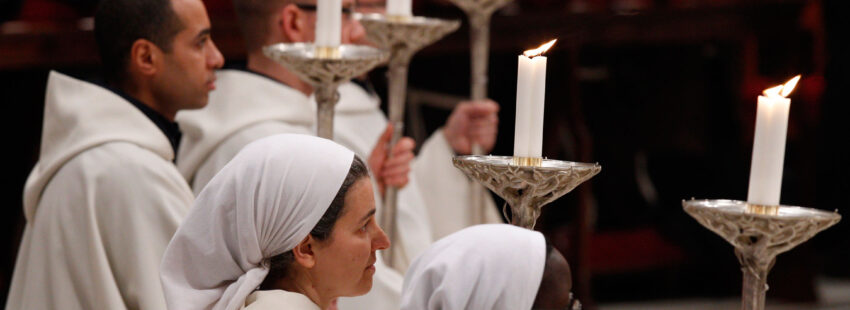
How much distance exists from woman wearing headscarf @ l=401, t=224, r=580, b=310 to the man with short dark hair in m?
0.98

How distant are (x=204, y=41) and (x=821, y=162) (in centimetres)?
402

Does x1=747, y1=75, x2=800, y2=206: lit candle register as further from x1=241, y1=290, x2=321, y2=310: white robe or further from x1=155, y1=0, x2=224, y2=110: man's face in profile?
x1=155, y1=0, x2=224, y2=110: man's face in profile

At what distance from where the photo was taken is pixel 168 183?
2.89 metres

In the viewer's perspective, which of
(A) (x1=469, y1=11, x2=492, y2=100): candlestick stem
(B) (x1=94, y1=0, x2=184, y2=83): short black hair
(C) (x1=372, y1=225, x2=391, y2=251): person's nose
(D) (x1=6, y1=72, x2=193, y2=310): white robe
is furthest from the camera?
(A) (x1=469, y1=11, x2=492, y2=100): candlestick stem

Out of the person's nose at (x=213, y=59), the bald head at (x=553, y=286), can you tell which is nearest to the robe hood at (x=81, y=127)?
the person's nose at (x=213, y=59)

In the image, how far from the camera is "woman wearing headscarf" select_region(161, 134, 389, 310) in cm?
212

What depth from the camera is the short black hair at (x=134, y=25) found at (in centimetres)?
303

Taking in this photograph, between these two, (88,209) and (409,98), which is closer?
(88,209)

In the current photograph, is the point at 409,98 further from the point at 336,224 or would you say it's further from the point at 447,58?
the point at 336,224

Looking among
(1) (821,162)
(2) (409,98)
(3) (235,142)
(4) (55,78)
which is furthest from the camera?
(1) (821,162)

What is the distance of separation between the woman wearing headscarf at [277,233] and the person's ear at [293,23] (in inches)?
49.9

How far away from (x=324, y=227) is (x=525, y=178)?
0.36 meters

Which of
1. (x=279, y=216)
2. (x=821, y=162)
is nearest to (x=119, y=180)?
(x=279, y=216)

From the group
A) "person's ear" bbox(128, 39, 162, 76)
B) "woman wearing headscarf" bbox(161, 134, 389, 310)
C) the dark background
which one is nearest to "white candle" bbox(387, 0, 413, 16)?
"person's ear" bbox(128, 39, 162, 76)
